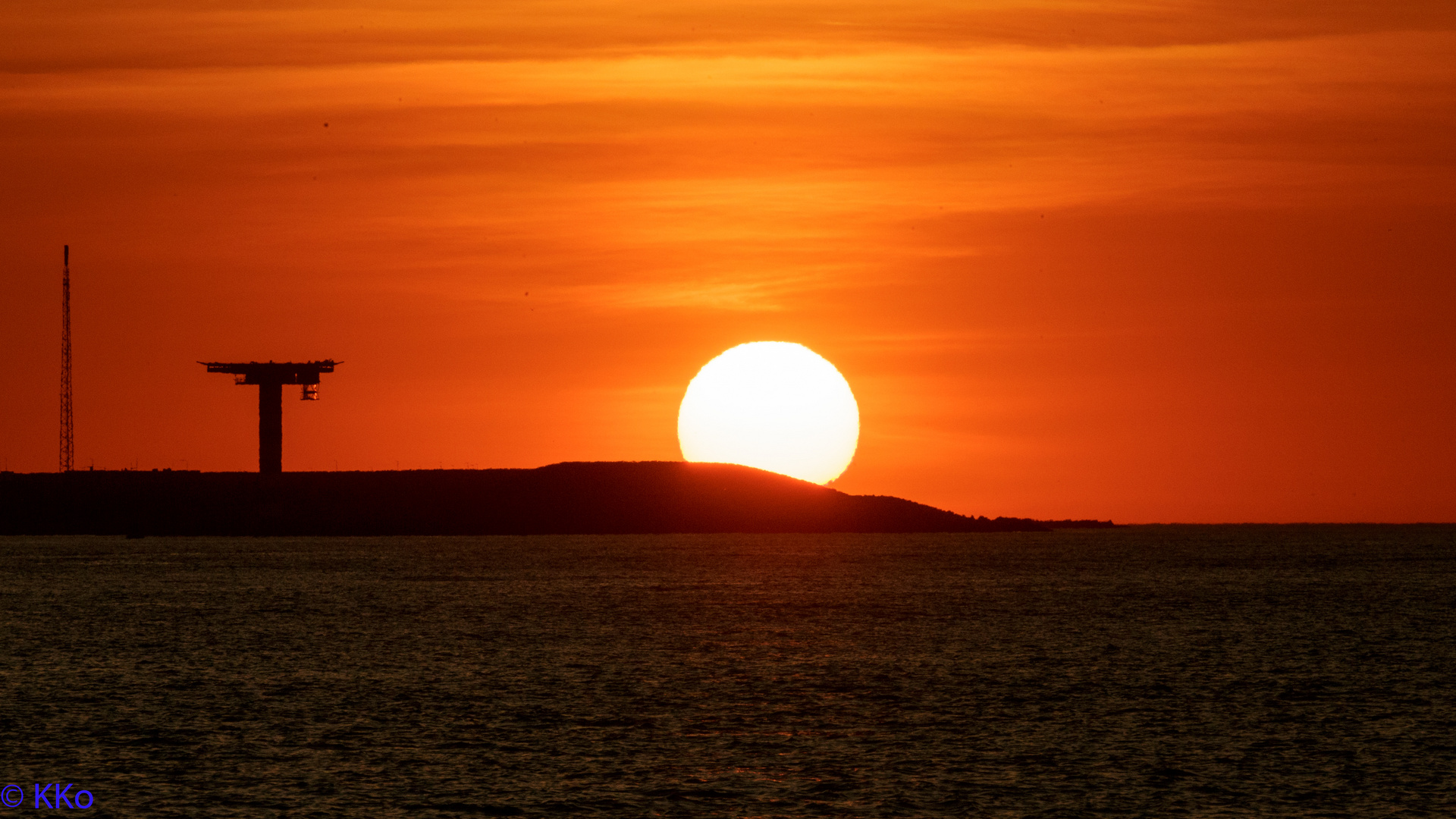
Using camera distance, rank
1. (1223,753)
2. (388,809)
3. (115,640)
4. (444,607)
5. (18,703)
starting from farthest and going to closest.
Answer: (444,607)
(115,640)
(18,703)
(1223,753)
(388,809)

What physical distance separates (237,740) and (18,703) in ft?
39.5

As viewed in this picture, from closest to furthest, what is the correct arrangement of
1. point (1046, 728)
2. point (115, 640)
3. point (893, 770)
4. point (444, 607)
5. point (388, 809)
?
point (388, 809), point (893, 770), point (1046, 728), point (115, 640), point (444, 607)

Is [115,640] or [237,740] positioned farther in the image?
[115,640]

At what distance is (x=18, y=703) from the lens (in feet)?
183

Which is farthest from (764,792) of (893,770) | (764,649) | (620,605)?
(620,605)

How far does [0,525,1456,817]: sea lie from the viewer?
4016 cm

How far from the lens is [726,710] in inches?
2173

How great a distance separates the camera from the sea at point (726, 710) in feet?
132

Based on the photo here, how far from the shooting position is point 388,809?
125 feet

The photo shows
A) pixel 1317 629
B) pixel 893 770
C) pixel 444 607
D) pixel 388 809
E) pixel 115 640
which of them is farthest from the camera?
pixel 444 607

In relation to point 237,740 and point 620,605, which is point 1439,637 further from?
point 237,740

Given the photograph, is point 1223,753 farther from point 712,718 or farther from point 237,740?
point 237,740

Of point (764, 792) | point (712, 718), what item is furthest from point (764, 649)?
point (764, 792)

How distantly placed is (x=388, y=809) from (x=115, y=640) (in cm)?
4906
